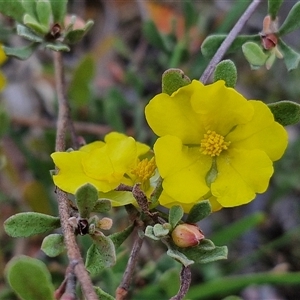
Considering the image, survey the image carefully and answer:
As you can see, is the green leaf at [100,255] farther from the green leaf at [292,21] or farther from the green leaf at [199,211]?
the green leaf at [292,21]

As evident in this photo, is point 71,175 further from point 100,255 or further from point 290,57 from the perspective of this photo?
point 290,57

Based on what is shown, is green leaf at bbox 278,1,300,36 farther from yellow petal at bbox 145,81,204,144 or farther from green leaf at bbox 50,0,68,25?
green leaf at bbox 50,0,68,25

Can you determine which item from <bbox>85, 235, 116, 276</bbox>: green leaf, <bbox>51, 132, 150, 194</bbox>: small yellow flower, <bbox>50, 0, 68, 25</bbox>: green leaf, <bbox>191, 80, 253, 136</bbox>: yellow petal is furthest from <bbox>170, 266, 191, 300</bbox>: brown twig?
<bbox>50, 0, 68, 25</bbox>: green leaf

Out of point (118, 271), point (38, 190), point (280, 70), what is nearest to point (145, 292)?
point (118, 271)

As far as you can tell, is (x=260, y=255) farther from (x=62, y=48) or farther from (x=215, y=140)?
(x=62, y=48)

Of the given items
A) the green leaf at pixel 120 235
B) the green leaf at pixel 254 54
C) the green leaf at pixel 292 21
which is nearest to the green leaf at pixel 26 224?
the green leaf at pixel 120 235
